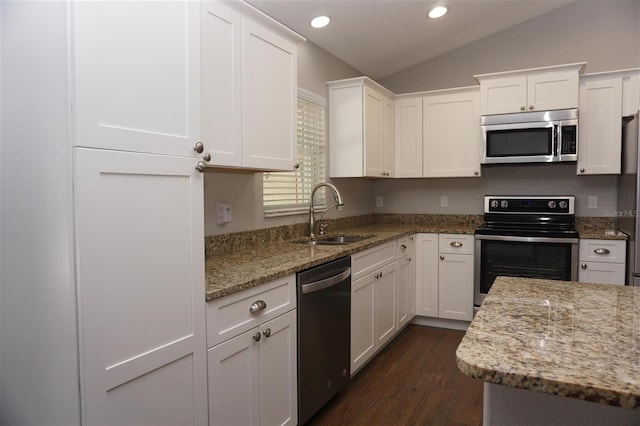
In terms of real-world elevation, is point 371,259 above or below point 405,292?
above

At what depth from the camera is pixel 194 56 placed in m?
1.48

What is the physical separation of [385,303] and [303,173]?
1.20m

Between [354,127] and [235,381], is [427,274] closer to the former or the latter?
[354,127]

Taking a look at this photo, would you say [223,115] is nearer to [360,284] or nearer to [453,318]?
[360,284]

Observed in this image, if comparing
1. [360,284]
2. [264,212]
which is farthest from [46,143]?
[360,284]

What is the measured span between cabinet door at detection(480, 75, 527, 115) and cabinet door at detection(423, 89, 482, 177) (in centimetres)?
17

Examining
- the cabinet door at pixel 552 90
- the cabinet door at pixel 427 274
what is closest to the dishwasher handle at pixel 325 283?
the cabinet door at pixel 427 274

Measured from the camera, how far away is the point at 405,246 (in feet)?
11.9

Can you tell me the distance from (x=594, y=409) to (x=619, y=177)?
3.41 m

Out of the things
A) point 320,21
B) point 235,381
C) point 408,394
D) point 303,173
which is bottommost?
point 408,394

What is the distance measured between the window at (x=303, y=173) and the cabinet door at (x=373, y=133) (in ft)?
1.22

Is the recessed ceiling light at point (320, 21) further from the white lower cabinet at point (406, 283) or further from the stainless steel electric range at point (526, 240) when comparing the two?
the stainless steel electric range at point (526, 240)

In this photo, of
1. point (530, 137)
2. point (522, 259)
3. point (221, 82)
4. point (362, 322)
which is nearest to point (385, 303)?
point (362, 322)

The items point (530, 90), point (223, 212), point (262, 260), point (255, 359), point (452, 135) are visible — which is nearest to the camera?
point (255, 359)
